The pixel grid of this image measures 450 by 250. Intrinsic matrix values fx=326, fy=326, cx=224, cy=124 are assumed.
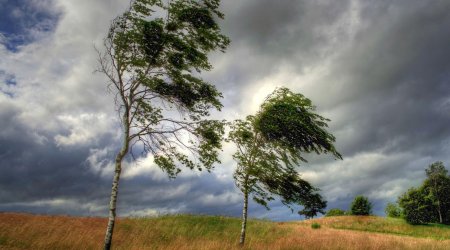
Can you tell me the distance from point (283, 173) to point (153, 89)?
785 centimetres

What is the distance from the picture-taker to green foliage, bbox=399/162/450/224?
4166 cm

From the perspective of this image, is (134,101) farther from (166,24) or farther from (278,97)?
(278,97)

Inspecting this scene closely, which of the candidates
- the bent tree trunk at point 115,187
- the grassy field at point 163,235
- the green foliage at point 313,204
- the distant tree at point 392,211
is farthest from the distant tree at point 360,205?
the bent tree trunk at point 115,187

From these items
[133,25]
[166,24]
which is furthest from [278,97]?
[133,25]

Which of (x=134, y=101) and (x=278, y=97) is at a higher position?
(x=278, y=97)

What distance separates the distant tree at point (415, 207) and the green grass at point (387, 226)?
1.04 metres

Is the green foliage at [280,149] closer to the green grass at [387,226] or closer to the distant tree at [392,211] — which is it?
the green grass at [387,226]

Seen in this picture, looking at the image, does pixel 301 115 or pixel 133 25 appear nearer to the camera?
pixel 133 25

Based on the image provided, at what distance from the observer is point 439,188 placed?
2117 inches

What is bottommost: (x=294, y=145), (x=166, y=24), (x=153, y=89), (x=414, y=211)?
(x=414, y=211)

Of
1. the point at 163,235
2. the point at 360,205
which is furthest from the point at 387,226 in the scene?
the point at 163,235

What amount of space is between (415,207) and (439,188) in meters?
16.5

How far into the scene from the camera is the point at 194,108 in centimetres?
1393

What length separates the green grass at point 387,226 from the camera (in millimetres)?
36719
